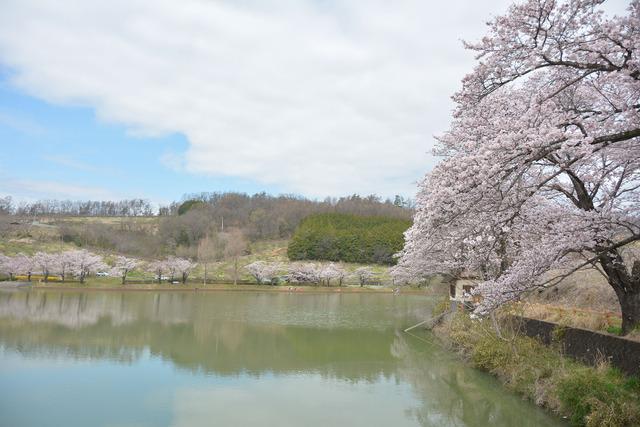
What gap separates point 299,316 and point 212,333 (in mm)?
7833

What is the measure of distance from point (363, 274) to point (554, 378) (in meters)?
50.8

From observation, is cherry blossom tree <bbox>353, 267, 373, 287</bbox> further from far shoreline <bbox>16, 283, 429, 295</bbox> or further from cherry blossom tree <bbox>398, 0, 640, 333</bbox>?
cherry blossom tree <bbox>398, 0, 640, 333</bbox>

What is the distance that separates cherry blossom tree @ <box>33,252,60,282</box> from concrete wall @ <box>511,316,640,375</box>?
48.8 metres

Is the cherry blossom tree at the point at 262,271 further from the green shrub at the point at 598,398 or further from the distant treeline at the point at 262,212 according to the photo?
the green shrub at the point at 598,398

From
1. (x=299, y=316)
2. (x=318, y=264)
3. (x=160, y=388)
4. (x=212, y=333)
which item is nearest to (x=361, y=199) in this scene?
(x=318, y=264)

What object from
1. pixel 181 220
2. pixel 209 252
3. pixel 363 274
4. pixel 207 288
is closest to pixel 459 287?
pixel 207 288

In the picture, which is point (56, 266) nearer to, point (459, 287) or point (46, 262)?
point (46, 262)

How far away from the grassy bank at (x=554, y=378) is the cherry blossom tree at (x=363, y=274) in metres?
44.4

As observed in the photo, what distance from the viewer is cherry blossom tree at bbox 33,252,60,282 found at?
48.1m

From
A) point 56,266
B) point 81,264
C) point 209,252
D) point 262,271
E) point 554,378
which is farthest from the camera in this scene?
point 209,252

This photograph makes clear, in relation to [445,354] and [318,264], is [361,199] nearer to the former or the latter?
[318,264]

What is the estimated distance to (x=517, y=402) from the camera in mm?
10430

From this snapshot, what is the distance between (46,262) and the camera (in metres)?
48.2

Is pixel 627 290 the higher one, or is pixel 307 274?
pixel 627 290
